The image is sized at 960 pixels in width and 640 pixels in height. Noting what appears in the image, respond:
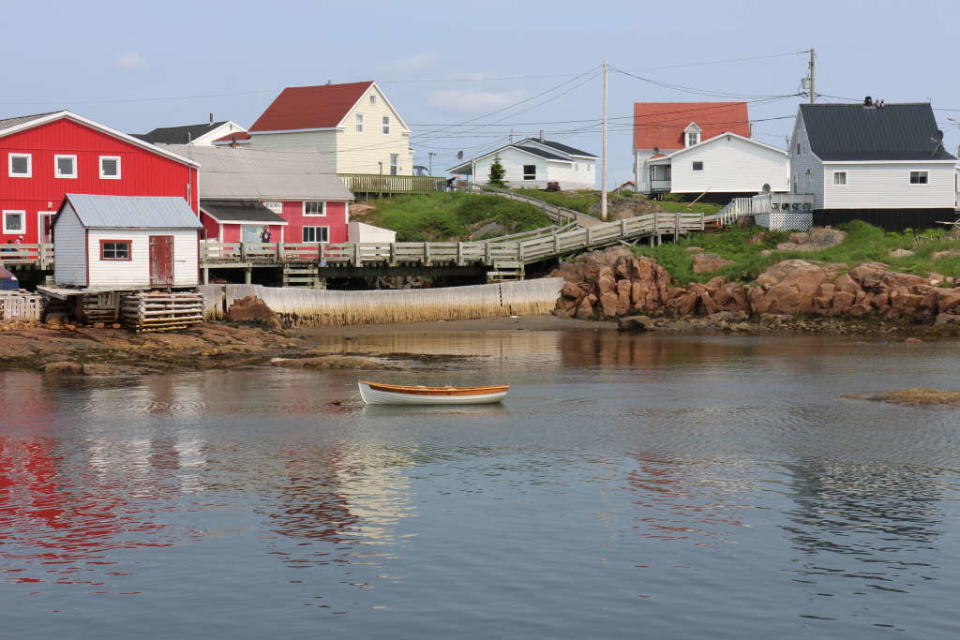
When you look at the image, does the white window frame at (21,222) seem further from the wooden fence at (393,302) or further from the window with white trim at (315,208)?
the window with white trim at (315,208)

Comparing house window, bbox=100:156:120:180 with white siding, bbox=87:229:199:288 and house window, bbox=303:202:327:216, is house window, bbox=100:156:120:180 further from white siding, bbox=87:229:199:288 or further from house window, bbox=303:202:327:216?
house window, bbox=303:202:327:216

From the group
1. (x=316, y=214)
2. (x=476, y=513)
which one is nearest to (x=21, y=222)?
(x=316, y=214)

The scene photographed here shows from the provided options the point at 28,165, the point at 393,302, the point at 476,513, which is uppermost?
the point at 28,165

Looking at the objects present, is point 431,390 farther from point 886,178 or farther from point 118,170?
point 886,178

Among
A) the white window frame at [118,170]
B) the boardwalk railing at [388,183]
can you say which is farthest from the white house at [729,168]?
the white window frame at [118,170]

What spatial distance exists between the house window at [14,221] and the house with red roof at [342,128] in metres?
29.4

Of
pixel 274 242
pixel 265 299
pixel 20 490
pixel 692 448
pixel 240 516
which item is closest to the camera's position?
pixel 240 516

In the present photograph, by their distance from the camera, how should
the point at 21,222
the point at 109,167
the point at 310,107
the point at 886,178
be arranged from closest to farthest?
the point at 21,222 < the point at 109,167 < the point at 886,178 < the point at 310,107

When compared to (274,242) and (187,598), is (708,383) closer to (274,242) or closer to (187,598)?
(187,598)

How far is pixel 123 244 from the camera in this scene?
160ft

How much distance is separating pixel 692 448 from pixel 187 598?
15039 mm

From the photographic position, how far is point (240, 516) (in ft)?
69.6

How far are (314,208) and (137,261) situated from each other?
18.1m

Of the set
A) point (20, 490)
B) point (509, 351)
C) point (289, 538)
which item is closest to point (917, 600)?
point (289, 538)
